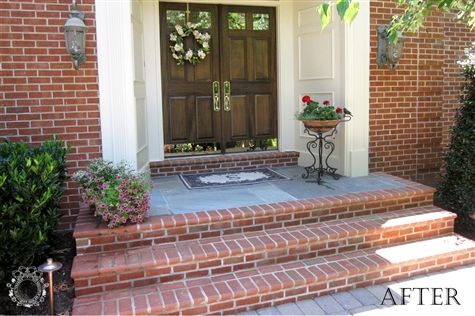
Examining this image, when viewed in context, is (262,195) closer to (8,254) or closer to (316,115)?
(316,115)

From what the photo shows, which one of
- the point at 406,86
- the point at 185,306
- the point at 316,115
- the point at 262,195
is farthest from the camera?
the point at 406,86

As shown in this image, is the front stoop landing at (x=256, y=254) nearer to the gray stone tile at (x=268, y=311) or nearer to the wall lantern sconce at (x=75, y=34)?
the gray stone tile at (x=268, y=311)

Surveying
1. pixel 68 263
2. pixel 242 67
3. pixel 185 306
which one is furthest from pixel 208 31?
pixel 185 306

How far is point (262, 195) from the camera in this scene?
4.15m

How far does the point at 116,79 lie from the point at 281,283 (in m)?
2.36

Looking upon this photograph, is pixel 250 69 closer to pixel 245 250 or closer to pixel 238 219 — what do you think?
pixel 238 219

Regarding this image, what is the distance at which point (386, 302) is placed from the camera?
10.1 ft

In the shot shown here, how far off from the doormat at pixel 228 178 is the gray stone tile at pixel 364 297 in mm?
1840

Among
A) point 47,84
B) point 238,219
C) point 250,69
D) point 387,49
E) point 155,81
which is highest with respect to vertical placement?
point 387,49

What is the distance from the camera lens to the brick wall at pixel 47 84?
3.72 metres

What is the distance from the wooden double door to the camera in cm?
531

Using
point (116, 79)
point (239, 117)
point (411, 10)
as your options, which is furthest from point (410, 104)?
point (116, 79)

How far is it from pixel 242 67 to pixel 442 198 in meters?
2.95

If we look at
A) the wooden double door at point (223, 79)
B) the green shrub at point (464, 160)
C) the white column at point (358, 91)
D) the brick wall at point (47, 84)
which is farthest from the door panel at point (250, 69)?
the green shrub at point (464, 160)
